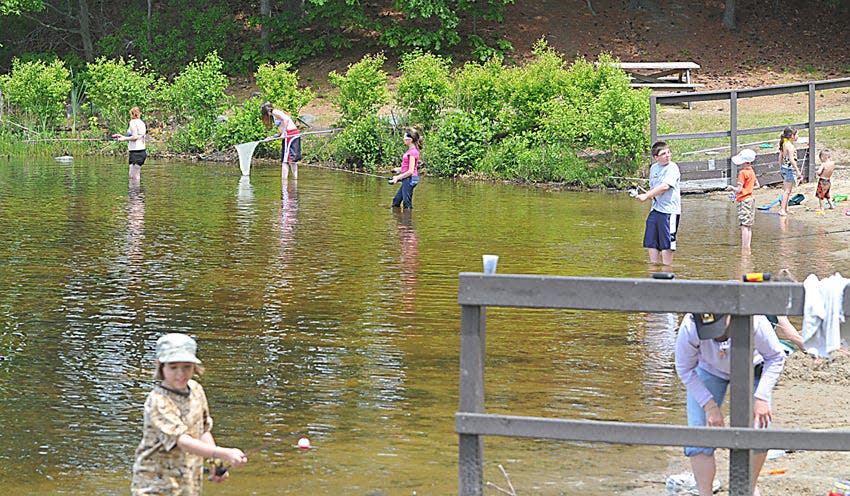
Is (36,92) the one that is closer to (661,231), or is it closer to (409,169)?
(409,169)

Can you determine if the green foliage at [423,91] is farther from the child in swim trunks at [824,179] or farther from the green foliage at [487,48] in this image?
the child in swim trunks at [824,179]

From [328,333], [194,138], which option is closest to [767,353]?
[328,333]

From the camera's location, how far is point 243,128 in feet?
105

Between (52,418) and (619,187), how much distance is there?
17.4 metres

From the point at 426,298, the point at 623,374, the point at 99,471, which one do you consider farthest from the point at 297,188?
the point at 99,471

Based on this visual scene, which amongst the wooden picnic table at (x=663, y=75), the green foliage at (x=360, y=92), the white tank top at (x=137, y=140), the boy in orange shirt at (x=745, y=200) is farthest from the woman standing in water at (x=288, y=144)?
the boy in orange shirt at (x=745, y=200)

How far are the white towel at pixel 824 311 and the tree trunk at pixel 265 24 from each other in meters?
36.2

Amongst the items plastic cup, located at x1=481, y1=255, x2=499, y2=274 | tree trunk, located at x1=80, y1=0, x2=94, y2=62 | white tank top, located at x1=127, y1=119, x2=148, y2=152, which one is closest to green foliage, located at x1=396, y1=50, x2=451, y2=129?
white tank top, located at x1=127, y1=119, x2=148, y2=152

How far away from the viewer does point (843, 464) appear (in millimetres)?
7672

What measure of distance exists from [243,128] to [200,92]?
216 centimetres

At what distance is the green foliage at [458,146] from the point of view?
27484mm

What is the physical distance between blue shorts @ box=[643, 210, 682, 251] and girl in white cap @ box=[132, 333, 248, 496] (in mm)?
9556

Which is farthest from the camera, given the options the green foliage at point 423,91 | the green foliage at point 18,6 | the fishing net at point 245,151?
the green foliage at point 18,6

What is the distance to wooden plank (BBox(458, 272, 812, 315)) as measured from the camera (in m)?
5.92
